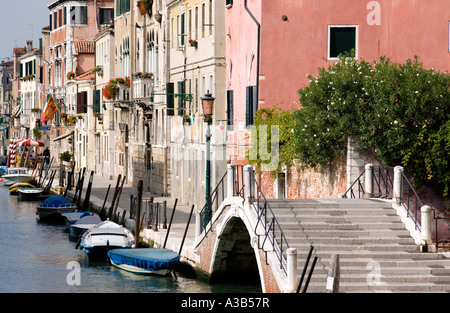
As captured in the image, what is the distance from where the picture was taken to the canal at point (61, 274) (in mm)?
19953

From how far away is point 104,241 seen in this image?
24.2 metres

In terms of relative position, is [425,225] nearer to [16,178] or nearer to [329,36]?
[329,36]

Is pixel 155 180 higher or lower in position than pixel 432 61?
lower

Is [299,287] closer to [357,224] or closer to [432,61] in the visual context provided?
[357,224]

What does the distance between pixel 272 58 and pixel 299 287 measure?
1074 centimetres

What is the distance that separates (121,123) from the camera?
1767 inches

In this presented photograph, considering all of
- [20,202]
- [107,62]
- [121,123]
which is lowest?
[20,202]

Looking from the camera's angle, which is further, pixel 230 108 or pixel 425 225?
pixel 230 108

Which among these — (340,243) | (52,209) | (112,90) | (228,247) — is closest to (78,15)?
(112,90)

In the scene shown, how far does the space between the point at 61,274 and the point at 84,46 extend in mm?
36365

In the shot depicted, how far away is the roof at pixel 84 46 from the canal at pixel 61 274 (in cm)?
2687

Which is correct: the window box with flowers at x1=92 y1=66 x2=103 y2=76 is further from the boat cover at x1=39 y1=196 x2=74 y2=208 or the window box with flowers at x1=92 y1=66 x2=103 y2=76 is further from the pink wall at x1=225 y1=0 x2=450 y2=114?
the pink wall at x1=225 y1=0 x2=450 y2=114

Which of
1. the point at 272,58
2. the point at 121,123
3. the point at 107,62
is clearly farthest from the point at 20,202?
the point at 272,58
